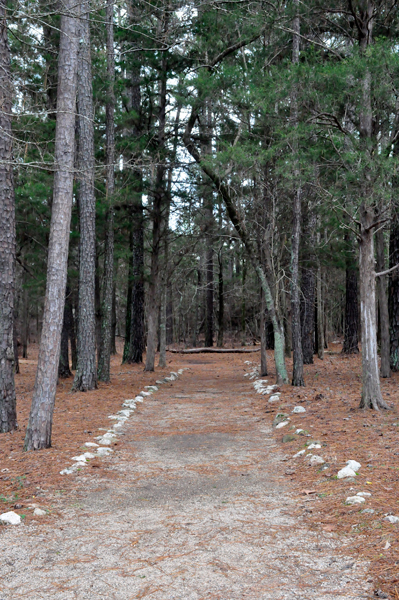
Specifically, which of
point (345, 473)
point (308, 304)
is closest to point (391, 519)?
point (345, 473)

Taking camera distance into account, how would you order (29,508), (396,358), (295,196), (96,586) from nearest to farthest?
(96,586) → (29,508) → (295,196) → (396,358)

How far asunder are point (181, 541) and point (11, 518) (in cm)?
132

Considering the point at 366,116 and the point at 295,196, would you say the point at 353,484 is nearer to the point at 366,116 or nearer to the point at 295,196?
the point at 366,116

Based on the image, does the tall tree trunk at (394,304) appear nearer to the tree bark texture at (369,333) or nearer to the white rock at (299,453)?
the tree bark texture at (369,333)

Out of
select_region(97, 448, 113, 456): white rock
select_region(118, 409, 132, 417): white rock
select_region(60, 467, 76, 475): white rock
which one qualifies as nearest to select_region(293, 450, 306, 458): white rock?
select_region(97, 448, 113, 456): white rock

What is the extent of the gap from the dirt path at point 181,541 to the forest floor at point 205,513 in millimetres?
10

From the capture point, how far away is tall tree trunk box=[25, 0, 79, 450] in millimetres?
5613

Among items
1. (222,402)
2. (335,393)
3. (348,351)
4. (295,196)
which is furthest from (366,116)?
(348,351)

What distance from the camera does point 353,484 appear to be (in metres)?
4.07

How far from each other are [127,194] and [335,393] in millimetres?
7262

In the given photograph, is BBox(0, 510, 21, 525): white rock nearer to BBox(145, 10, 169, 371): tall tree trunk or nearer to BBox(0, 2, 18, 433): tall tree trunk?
BBox(0, 2, 18, 433): tall tree trunk

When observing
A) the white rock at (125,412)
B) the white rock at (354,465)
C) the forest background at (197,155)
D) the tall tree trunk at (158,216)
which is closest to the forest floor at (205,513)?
the white rock at (354,465)

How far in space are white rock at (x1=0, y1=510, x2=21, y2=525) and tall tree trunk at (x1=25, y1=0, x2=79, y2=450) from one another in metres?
2.01

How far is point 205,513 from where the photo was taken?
372 cm
